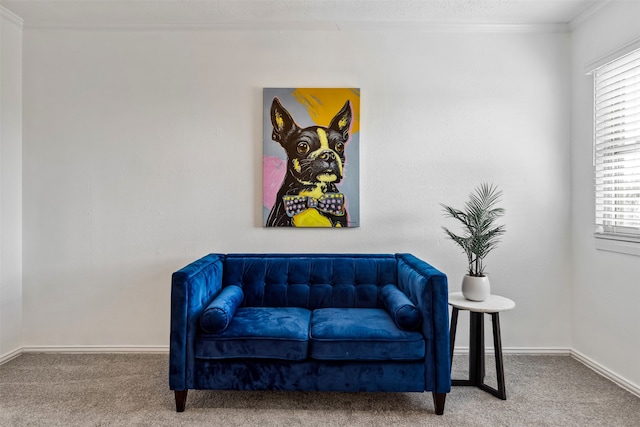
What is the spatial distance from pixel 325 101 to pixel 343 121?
22cm

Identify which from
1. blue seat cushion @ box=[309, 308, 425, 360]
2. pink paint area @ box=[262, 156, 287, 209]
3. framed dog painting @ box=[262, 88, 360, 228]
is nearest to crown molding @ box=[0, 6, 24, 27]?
framed dog painting @ box=[262, 88, 360, 228]

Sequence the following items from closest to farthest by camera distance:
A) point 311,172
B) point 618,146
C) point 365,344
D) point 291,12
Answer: point 365,344
point 618,146
point 291,12
point 311,172

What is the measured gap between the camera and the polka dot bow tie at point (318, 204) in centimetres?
319

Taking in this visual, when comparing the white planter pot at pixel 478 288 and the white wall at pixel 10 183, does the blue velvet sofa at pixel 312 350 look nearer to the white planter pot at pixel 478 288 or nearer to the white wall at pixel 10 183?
the white planter pot at pixel 478 288

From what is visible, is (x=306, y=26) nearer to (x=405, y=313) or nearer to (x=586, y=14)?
(x=586, y=14)

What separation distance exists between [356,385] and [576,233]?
2233mm

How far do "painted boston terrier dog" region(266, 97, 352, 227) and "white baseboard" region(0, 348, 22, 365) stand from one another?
225 centimetres

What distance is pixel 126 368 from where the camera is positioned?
9.45ft

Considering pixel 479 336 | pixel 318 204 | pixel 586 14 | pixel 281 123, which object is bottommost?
pixel 479 336

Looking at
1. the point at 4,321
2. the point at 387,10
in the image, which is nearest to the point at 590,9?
the point at 387,10

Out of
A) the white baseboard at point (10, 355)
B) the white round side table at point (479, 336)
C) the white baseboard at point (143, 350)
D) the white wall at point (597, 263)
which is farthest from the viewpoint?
the white baseboard at point (143, 350)

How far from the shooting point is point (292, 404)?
2357mm

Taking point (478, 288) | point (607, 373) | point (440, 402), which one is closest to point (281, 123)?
point (478, 288)

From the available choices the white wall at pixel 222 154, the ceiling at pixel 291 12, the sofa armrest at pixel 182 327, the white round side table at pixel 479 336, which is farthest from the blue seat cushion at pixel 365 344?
the ceiling at pixel 291 12
